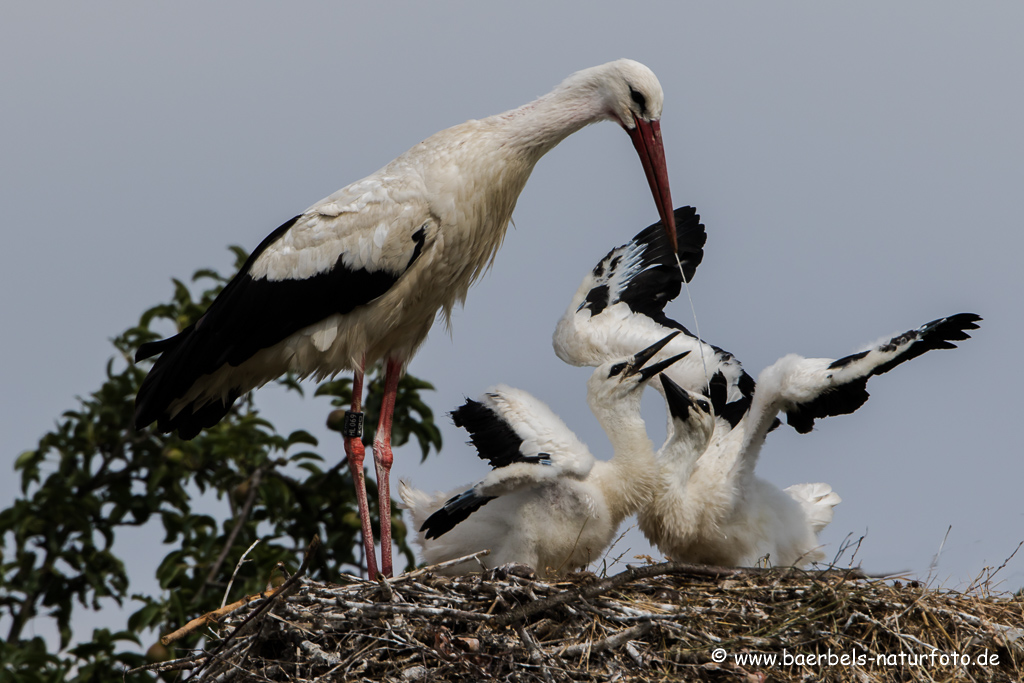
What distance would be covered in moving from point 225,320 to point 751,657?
9.17ft

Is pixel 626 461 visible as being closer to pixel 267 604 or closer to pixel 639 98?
pixel 639 98

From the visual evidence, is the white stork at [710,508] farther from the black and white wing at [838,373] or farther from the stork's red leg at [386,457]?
the stork's red leg at [386,457]

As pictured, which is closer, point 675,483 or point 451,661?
point 451,661

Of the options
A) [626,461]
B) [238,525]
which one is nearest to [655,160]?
[626,461]

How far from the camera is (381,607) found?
4512 mm

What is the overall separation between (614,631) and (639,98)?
236 cm

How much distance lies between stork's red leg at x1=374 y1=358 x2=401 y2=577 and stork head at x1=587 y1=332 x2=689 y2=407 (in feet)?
3.40

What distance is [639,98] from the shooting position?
5254 millimetres

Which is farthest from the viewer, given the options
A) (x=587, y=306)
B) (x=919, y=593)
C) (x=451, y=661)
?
(x=587, y=306)

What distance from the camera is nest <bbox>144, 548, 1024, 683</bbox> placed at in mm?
4336

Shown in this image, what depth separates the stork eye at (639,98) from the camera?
5.23 m

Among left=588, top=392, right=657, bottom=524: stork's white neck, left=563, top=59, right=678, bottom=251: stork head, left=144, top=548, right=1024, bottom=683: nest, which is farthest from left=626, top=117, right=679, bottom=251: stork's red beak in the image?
left=144, top=548, right=1024, bottom=683: nest

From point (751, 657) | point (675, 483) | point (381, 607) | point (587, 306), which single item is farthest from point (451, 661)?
point (587, 306)

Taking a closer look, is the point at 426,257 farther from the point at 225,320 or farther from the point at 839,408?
the point at 839,408
